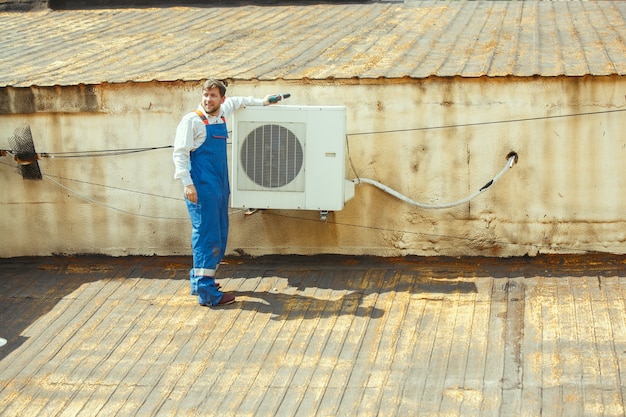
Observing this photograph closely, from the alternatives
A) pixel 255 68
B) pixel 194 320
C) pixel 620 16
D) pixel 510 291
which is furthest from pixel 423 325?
pixel 620 16

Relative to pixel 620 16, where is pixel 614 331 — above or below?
below

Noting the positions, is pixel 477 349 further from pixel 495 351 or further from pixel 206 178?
pixel 206 178

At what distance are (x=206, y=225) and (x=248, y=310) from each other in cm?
76

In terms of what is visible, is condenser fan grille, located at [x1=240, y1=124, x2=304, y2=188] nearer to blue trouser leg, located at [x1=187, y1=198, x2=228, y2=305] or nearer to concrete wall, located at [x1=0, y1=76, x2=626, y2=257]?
concrete wall, located at [x1=0, y1=76, x2=626, y2=257]

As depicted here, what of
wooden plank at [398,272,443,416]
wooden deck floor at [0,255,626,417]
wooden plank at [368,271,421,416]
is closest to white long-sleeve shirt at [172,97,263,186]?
wooden deck floor at [0,255,626,417]

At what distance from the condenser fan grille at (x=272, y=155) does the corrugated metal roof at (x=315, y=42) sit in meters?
0.68

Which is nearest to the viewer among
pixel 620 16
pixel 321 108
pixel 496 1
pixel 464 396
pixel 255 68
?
pixel 464 396

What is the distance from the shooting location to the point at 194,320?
7.39 metres

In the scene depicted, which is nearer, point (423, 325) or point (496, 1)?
point (423, 325)

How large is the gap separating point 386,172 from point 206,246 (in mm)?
1853

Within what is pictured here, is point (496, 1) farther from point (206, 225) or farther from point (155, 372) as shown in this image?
point (155, 372)

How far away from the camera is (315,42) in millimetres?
10242

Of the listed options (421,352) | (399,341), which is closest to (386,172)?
(399,341)

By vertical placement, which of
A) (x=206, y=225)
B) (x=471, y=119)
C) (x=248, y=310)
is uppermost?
(x=471, y=119)
